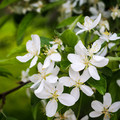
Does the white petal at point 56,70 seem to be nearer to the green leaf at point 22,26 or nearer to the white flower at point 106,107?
the white flower at point 106,107

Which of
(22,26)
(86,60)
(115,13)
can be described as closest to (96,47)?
(86,60)

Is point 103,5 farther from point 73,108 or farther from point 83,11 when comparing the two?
point 73,108

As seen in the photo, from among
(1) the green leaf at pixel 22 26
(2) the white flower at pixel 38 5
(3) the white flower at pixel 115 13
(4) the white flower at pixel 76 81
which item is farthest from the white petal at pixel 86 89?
(2) the white flower at pixel 38 5

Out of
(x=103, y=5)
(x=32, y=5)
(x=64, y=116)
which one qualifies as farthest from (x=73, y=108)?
(x=32, y=5)

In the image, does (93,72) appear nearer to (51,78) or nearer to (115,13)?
(51,78)

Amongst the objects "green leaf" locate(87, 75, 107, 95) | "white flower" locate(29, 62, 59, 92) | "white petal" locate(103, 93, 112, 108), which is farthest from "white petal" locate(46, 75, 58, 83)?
"white petal" locate(103, 93, 112, 108)

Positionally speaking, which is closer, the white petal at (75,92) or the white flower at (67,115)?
the white petal at (75,92)

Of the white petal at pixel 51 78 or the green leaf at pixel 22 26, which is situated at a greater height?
the green leaf at pixel 22 26
